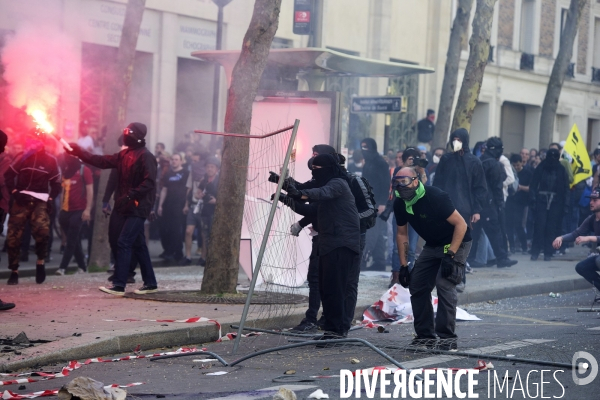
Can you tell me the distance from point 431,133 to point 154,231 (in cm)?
717

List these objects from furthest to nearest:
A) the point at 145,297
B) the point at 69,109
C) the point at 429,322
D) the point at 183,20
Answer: the point at 183,20
the point at 69,109
the point at 145,297
the point at 429,322

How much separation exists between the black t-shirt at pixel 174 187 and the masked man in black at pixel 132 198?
13.6 ft

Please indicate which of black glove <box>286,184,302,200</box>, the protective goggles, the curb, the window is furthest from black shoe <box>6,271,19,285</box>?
the window

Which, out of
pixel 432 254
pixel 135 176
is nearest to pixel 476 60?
pixel 135 176

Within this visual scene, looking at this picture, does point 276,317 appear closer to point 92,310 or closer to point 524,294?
point 92,310

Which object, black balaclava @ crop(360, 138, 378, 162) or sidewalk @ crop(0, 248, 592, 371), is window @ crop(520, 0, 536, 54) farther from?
black balaclava @ crop(360, 138, 378, 162)

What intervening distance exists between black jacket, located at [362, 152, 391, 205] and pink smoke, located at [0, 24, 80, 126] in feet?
14.1

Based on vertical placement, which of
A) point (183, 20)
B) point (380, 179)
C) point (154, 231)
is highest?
point (183, 20)

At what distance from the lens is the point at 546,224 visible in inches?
650

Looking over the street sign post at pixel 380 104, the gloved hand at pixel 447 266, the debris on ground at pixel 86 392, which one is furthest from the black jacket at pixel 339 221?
the street sign post at pixel 380 104

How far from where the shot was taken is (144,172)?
10.5 m

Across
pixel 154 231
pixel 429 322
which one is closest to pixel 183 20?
pixel 154 231

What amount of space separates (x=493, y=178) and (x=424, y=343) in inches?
266

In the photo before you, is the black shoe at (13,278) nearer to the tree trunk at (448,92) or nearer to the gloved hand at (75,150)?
the gloved hand at (75,150)
